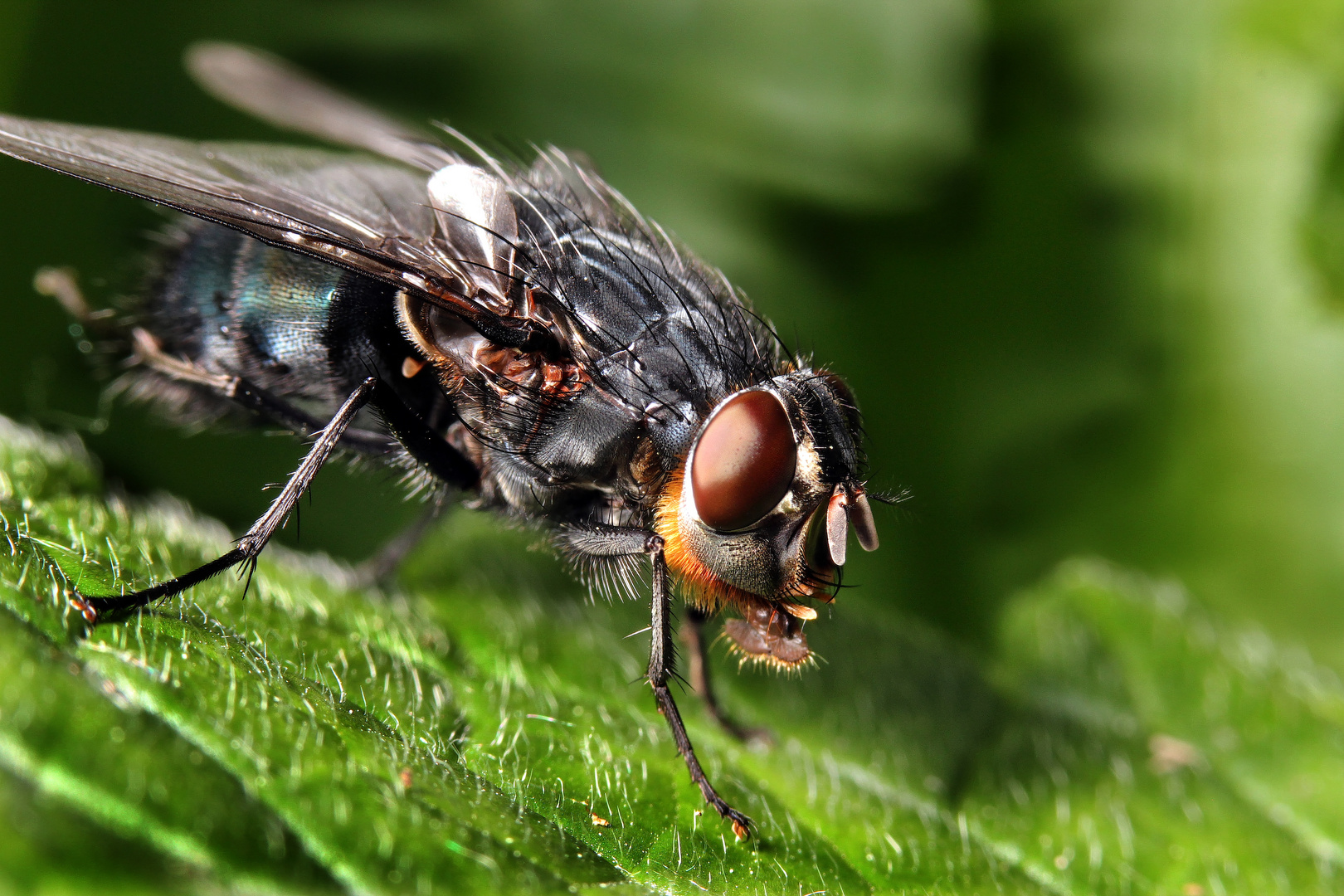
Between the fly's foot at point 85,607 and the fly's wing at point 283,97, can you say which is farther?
the fly's wing at point 283,97

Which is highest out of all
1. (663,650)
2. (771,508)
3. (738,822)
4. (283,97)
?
(283,97)

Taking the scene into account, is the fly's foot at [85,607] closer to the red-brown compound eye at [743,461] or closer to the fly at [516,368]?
the fly at [516,368]

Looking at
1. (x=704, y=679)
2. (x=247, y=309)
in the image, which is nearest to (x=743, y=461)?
(x=704, y=679)

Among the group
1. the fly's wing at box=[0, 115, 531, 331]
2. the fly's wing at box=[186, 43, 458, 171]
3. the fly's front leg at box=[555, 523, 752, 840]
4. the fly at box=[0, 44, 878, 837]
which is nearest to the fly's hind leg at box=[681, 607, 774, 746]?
the fly at box=[0, 44, 878, 837]

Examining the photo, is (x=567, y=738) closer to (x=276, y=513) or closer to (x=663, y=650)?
(x=663, y=650)

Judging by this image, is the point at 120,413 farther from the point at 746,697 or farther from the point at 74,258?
the point at 746,697

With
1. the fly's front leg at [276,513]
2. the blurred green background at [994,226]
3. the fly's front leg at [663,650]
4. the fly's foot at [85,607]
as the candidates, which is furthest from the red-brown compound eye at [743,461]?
the blurred green background at [994,226]
